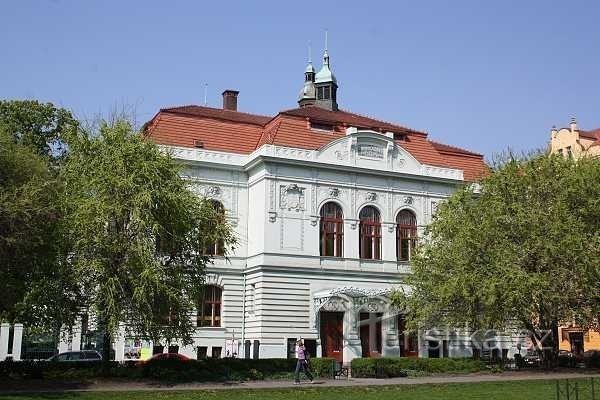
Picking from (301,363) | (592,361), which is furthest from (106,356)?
(592,361)

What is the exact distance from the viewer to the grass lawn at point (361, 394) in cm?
2280

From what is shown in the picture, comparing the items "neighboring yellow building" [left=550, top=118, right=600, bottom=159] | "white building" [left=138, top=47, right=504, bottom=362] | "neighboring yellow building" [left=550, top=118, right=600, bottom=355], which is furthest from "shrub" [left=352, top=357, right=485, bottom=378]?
"neighboring yellow building" [left=550, top=118, right=600, bottom=159]

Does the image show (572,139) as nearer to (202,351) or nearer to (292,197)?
(292,197)

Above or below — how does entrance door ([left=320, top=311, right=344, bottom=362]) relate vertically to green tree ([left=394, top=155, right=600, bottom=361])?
below

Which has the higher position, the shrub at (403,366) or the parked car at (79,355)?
the parked car at (79,355)

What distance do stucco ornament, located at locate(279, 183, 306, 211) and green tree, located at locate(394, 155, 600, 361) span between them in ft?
30.4

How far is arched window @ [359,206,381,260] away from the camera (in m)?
45.9

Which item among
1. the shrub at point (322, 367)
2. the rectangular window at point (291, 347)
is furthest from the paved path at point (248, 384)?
the rectangular window at point (291, 347)

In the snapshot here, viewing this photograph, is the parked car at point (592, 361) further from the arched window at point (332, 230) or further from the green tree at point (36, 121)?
A: the green tree at point (36, 121)

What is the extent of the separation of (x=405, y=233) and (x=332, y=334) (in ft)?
28.2

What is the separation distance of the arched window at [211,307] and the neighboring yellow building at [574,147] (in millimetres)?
29192

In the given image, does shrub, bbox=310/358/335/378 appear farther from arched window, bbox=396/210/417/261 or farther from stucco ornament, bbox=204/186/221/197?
arched window, bbox=396/210/417/261

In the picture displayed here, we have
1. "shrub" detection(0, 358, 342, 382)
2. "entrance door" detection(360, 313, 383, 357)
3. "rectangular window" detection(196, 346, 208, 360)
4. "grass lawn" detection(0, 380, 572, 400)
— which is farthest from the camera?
"entrance door" detection(360, 313, 383, 357)

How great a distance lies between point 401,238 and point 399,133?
7.22 meters
